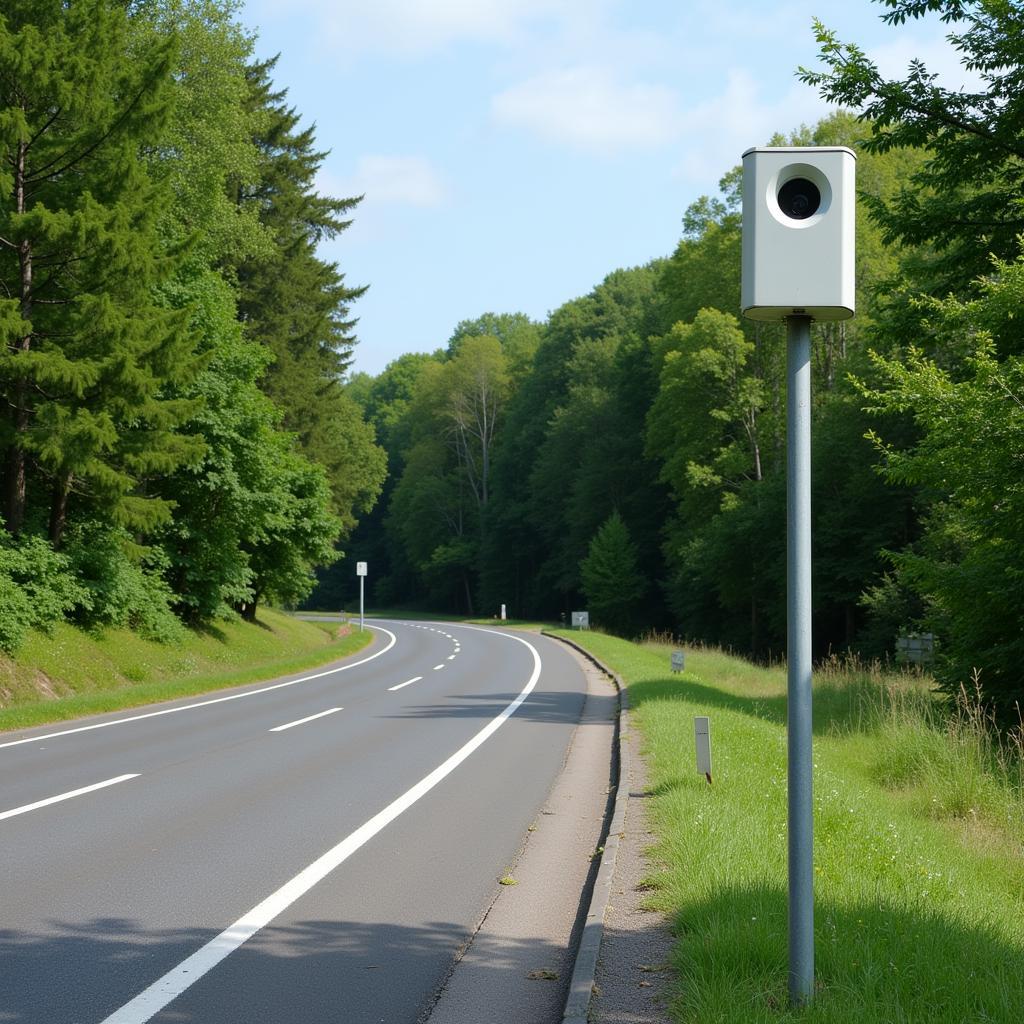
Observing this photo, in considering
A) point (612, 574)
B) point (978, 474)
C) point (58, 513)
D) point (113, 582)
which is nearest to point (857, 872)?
point (978, 474)

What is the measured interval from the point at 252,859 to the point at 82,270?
19.5 m

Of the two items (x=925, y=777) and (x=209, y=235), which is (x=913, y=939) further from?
(x=209, y=235)

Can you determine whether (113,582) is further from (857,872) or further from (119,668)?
(857,872)

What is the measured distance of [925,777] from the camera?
11.6 metres

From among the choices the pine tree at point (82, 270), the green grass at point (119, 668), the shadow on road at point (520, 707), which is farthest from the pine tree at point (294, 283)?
the shadow on road at point (520, 707)

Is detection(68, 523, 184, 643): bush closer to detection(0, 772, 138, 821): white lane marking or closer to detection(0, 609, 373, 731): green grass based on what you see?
detection(0, 609, 373, 731): green grass

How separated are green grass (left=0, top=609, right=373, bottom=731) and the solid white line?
9308mm

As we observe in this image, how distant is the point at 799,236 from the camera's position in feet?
14.4

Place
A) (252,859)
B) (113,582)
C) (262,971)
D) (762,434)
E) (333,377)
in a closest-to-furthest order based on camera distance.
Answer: (262,971)
(252,859)
(113,582)
(762,434)
(333,377)

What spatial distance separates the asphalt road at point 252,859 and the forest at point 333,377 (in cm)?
657

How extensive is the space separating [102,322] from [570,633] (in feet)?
103

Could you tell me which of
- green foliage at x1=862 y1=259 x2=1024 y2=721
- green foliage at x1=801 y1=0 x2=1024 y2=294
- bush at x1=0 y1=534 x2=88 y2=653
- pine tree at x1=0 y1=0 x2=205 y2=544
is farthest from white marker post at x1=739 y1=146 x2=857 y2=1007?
pine tree at x1=0 y1=0 x2=205 y2=544

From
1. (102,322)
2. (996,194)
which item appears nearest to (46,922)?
(996,194)

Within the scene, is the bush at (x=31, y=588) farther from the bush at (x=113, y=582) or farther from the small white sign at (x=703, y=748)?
the small white sign at (x=703, y=748)
